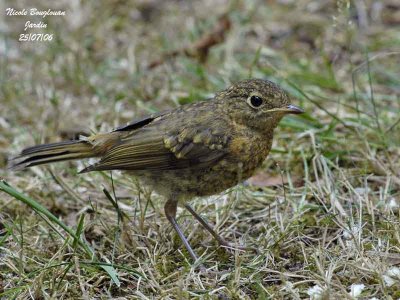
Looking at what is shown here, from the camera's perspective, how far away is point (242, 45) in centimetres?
839

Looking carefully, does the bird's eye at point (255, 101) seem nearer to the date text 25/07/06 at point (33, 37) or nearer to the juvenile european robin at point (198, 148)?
the juvenile european robin at point (198, 148)

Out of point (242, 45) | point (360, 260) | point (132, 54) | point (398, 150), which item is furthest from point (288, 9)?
point (360, 260)

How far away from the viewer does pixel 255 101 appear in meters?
4.82

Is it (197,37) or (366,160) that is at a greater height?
(197,37)

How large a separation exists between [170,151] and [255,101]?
0.70 meters

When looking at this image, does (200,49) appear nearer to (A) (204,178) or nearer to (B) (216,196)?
(B) (216,196)

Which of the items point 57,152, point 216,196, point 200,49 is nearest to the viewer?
point 57,152

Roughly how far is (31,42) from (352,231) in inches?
207

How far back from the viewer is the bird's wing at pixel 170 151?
4.70 metres

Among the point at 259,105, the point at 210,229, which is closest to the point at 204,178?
the point at 210,229

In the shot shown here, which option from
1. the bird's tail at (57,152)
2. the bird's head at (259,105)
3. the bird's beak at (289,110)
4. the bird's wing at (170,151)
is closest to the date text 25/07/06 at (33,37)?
the bird's tail at (57,152)

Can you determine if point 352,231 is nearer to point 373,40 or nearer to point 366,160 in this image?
point 366,160

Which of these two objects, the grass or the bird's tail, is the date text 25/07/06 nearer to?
the grass

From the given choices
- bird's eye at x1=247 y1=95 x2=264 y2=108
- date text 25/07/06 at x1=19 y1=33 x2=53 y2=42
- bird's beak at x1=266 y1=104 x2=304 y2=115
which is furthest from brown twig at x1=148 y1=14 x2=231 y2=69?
bird's beak at x1=266 y1=104 x2=304 y2=115
